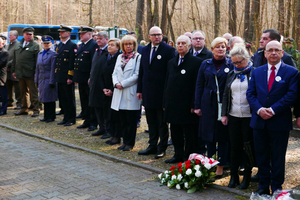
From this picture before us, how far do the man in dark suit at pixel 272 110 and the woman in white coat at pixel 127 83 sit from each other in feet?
9.51

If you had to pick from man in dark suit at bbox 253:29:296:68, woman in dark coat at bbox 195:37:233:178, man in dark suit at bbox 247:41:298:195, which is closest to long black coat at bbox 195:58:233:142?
woman in dark coat at bbox 195:37:233:178

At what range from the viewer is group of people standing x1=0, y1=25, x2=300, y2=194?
493 cm

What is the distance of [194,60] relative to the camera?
6.42m

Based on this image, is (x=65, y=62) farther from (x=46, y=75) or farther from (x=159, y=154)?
(x=159, y=154)

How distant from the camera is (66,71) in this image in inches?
398

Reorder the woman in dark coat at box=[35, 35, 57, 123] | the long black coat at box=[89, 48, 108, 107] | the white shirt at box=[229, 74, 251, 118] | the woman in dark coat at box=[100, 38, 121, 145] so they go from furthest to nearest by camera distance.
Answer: the woman in dark coat at box=[35, 35, 57, 123] → the long black coat at box=[89, 48, 108, 107] → the woman in dark coat at box=[100, 38, 121, 145] → the white shirt at box=[229, 74, 251, 118]

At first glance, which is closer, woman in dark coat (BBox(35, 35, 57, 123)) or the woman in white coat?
the woman in white coat

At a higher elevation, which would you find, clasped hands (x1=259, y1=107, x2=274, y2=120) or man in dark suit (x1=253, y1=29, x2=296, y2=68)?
man in dark suit (x1=253, y1=29, x2=296, y2=68)

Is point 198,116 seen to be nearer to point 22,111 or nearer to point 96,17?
point 22,111

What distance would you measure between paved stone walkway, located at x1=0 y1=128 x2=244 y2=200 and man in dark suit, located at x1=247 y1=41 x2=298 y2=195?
0.61 meters

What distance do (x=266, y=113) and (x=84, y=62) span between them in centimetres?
566

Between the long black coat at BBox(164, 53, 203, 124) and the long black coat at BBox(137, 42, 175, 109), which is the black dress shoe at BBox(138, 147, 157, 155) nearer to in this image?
the long black coat at BBox(137, 42, 175, 109)

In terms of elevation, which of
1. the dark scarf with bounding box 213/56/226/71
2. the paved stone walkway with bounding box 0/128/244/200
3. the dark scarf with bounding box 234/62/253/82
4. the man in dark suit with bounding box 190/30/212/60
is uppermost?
the man in dark suit with bounding box 190/30/212/60

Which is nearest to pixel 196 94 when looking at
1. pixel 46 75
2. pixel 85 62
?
pixel 85 62
